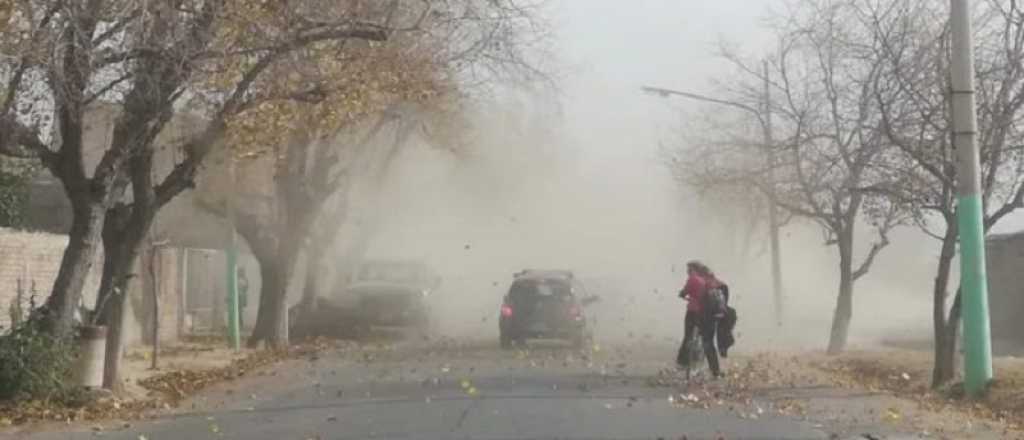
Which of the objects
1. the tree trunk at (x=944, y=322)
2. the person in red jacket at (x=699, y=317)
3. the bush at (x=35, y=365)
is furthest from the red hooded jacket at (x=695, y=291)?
the bush at (x=35, y=365)

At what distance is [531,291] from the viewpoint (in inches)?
1086

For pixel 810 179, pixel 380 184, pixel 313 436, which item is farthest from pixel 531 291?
pixel 313 436

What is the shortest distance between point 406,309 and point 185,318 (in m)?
5.31

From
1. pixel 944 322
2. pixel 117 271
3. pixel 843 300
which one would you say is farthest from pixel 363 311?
pixel 944 322

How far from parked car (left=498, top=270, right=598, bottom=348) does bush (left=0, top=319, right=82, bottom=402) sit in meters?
12.3

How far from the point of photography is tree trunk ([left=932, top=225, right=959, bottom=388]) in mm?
18453

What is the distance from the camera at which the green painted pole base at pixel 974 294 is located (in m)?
15.7

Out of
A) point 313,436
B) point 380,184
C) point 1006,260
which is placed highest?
point 380,184

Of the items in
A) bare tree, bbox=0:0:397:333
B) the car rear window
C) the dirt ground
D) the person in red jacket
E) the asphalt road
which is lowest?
the asphalt road

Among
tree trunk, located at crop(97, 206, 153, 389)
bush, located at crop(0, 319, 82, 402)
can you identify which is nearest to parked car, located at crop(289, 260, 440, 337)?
tree trunk, located at crop(97, 206, 153, 389)

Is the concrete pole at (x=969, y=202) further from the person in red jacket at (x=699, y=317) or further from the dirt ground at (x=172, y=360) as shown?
the dirt ground at (x=172, y=360)

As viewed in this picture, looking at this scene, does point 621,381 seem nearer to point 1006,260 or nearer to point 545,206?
point 1006,260

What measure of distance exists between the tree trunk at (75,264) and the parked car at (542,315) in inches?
468

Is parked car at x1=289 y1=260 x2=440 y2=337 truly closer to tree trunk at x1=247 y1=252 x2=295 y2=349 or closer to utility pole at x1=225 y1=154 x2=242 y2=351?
tree trunk at x1=247 y1=252 x2=295 y2=349
